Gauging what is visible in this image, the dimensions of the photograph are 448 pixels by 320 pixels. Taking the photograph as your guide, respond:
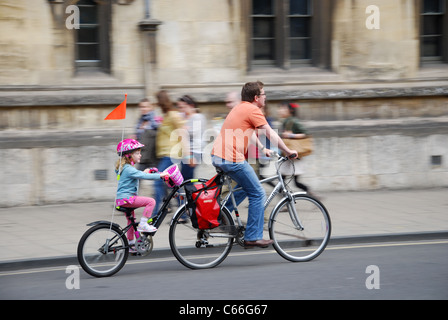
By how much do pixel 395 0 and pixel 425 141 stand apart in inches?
104

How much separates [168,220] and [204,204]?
131 inches

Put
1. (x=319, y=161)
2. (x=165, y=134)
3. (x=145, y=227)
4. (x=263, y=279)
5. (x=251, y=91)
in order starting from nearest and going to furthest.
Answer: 1. (x=263, y=279)
2. (x=145, y=227)
3. (x=251, y=91)
4. (x=165, y=134)
5. (x=319, y=161)

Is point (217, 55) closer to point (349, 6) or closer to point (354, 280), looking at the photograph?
point (349, 6)

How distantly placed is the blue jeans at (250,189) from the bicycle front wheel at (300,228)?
0.23 m

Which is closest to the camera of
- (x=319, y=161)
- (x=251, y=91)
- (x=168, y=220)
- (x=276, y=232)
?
(x=251, y=91)

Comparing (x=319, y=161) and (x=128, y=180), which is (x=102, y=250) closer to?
(x=128, y=180)

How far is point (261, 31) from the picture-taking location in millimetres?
13188

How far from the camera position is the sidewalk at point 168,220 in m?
8.43

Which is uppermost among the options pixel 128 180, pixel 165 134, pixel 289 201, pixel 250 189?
pixel 165 134

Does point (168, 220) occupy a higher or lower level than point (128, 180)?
lower

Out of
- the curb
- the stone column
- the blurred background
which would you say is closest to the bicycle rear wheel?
the curb

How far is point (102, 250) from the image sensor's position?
274 inches

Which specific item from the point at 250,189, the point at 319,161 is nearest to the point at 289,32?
the point at 319,161
